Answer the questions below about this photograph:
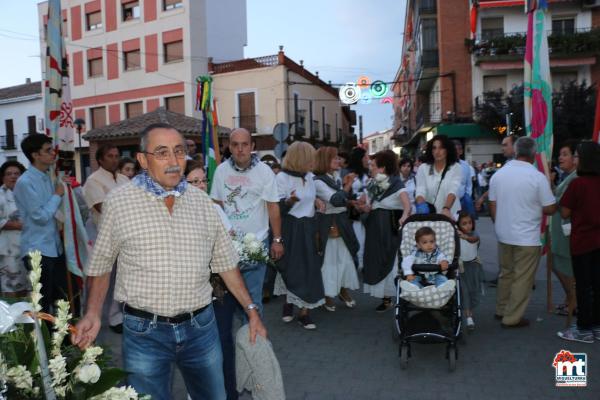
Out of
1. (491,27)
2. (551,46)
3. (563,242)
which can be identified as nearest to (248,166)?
(563,242)

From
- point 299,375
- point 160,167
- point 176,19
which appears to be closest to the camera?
point 160,167

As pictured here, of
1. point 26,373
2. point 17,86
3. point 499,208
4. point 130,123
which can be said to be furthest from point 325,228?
point 17,86

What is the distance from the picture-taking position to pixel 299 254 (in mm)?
6113

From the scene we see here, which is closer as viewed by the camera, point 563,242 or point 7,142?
point 563,242

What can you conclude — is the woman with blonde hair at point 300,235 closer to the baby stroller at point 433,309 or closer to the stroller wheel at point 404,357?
the baby stroller at point 433,309

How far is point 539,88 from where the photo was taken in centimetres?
626

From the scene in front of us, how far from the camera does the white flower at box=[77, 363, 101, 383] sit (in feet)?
5.69

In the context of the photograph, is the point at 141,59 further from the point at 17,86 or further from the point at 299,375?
the point at 299,375

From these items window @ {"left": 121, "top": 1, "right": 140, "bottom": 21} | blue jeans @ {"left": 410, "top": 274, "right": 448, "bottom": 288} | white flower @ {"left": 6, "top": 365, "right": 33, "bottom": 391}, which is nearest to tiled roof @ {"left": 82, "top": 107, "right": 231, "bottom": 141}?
window @ {"left": 121, "top": 1, "right": 140, "bottom": 21}

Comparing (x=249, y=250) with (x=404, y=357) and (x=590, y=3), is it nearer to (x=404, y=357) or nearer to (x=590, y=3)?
(x=404, y=357)

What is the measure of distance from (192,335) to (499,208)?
14.1 feet

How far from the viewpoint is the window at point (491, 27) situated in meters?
30.0

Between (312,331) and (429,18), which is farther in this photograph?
(429,18)

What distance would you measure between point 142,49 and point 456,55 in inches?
745
